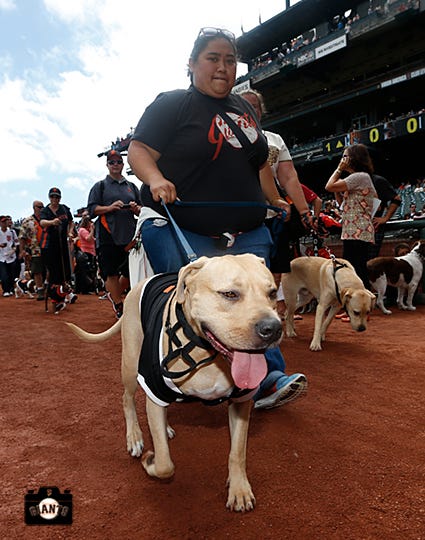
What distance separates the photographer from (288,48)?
34688mm

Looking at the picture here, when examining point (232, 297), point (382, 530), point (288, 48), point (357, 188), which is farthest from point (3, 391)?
point (288, 48)

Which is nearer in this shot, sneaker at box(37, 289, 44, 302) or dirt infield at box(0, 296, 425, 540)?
dirt infield at box(0, 296, 425, 540)

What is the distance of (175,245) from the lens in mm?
2332

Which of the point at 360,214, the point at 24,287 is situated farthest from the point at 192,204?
the point at 24,287

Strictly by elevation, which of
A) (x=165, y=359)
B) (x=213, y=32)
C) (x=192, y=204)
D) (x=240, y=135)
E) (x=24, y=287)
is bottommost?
(x=24, y=287)

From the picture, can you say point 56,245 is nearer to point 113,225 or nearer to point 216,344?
point 113,225

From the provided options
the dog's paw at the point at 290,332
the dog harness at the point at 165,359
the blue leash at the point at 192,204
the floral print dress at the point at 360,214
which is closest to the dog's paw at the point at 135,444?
the dog harness at the point at 165,359

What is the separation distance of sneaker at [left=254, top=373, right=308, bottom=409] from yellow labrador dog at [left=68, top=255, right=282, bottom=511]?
71cm

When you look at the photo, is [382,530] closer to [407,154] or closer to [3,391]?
[3,391]

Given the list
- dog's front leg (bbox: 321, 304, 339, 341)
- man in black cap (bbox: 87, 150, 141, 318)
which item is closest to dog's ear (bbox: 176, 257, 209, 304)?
dog's front leg (bbox: 321, 304, 339, 341)

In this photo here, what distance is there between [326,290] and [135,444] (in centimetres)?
293

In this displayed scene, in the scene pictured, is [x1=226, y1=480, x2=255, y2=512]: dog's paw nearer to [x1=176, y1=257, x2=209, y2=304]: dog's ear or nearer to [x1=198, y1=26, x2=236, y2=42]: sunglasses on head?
[x1=176, y1=257, x2=209, y2=304]: dog's ear

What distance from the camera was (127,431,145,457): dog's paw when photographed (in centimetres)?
218

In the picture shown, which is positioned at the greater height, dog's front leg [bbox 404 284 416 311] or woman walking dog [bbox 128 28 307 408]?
woman walking dog [bbox 128 28 307 408]
